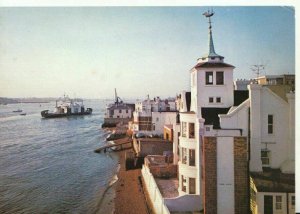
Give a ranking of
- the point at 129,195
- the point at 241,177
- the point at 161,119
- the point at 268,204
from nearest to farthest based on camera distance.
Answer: the point at 268,204
the point at 241,177
the point at 129,195
the point at 161,119

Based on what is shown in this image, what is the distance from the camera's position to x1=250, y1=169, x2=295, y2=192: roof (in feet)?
21.7

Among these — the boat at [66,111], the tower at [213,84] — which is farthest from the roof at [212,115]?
the boat at [66,111]

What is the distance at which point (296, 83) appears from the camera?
721cm

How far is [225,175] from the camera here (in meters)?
7.24

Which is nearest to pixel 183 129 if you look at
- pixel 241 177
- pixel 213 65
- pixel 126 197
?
pixel 213 65

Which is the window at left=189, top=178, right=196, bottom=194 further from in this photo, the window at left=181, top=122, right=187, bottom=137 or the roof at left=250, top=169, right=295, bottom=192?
the roof at left=250, top=169, right=295, bottom=192

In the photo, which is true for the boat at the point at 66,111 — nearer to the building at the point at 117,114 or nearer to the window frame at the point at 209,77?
the building at the point at 117,114

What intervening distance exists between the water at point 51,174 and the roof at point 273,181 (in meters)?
6.15

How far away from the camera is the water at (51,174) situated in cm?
1180

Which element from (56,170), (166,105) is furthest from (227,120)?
(166,105)

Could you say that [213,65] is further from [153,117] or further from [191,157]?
[153,117]

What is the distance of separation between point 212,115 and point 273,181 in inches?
90.1

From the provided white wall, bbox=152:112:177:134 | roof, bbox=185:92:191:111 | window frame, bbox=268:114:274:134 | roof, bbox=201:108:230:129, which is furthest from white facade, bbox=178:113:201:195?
white wall, bbox=152:112:177:134
